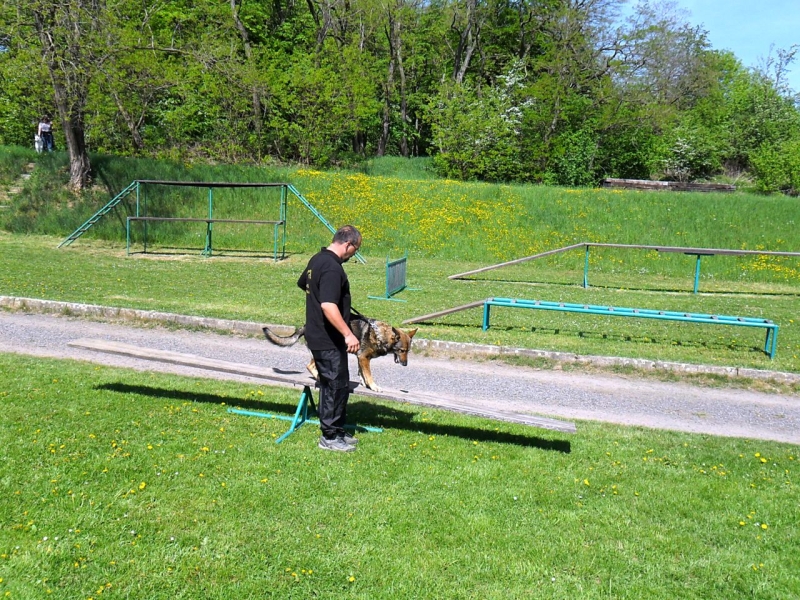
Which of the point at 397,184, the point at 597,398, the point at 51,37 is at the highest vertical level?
the point at 51,37

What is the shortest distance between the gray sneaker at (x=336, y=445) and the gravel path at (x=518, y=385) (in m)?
2.45

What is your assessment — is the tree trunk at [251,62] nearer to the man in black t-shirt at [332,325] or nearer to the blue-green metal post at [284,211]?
the blue-green metal post at [284,211]

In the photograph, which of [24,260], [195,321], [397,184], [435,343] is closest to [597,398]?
[435,343]

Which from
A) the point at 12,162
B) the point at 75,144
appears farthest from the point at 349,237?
the point at 12,162

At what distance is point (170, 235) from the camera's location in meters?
23.5

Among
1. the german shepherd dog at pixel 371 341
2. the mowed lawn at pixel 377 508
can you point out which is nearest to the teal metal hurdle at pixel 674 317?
the mowed lawn at pixel 377 508

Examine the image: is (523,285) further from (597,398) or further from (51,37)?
(51,37)

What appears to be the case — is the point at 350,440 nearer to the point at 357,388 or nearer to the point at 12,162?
the point at 357,388

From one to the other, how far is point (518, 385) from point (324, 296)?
14.1 feet

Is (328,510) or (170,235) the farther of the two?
(170,235)

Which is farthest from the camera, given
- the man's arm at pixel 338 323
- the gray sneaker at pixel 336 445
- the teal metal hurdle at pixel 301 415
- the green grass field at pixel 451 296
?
the green grass field at pixel 451 296

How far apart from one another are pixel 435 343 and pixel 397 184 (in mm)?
14875

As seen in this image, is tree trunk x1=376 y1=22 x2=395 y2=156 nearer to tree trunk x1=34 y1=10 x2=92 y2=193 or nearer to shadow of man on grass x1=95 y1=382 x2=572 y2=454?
tree trunk x1=34 y1=10 x2=92 y2=193

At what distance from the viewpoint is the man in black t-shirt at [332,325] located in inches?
217
